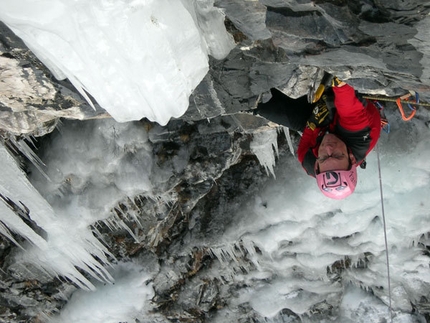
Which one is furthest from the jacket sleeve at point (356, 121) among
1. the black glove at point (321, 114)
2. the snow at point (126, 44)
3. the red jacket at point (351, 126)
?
the snow at point (126, 44)

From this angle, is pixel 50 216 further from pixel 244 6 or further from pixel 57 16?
pixel 244 6

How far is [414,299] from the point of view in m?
5.20

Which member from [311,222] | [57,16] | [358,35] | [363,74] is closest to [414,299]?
[311,222]

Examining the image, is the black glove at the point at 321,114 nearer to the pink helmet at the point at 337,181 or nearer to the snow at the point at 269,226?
the pink helmet at the point at 337,181

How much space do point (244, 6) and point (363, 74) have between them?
2.46 feet

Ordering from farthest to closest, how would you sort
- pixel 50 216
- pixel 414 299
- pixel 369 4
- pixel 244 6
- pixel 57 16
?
pixel 414 299 → pixel 50 216 → pixel 244 6 → pixel 57 16 → pixel 369 4

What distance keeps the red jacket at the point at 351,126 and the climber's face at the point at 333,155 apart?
0.24ft

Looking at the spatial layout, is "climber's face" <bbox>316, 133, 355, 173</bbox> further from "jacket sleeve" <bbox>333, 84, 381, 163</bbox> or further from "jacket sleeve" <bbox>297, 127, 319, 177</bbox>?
"jacket sleeve" <bbox>297, 127, 319, 177</bbox>

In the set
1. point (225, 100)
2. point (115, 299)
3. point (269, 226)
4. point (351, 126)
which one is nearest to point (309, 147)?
point (351, 126)

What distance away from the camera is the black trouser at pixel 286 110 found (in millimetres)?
3316

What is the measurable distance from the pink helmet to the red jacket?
0.62 feet

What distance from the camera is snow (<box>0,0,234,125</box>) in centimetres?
201

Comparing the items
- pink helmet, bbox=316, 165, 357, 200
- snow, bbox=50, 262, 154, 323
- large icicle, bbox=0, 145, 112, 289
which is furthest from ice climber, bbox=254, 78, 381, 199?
snow, bbox=50, 262, 154, 323

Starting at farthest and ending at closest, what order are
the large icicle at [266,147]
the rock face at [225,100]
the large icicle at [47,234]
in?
the large icicle at [266,147], the large icicle at [47,234], the rock face at [225,100]
